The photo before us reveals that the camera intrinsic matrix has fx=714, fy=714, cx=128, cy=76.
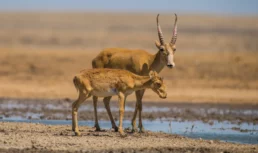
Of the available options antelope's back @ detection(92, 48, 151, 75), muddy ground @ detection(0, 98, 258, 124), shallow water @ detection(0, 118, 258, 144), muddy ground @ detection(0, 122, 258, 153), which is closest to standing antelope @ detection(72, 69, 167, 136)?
muddy ground @ detection(0, 122, 258, 153)

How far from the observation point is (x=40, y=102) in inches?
1105

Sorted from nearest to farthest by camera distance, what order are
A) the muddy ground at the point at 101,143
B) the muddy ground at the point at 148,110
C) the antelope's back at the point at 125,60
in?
the muddy ground at the point at 101,143 < the antelope's back at the point at 125,60 < the muddy ground at the point at 148,110

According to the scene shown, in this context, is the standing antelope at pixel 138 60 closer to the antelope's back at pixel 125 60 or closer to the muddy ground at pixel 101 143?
the antelope's back at pixel 125 60

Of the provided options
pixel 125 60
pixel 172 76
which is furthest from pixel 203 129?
pixel 172 76

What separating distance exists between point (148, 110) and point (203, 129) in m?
5.44

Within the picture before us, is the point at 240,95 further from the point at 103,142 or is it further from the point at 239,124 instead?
the point at 103,142

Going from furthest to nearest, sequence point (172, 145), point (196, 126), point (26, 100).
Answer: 1. point (26, 100)
2. point (196, 126)
3. point (172, 145)

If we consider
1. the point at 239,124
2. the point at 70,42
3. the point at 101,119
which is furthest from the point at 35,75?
the point at 70,42

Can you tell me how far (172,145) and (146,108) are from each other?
33.1 feet

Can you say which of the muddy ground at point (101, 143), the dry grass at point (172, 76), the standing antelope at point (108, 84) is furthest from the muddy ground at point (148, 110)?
the standing antelope at point (108, 84)

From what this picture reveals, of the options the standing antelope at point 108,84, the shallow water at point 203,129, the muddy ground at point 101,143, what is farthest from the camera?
the shallow water at point 203,129

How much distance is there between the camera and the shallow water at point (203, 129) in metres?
18.8

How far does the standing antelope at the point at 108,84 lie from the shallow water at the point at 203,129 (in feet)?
7.69

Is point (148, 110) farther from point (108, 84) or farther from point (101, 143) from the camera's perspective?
point (101, 143)
